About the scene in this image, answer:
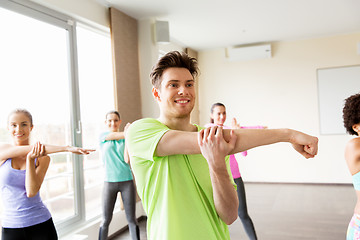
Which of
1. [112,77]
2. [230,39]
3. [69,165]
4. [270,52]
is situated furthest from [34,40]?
[270,52]

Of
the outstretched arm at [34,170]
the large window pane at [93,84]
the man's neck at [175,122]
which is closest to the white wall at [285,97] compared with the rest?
the large window pane at [93,84]

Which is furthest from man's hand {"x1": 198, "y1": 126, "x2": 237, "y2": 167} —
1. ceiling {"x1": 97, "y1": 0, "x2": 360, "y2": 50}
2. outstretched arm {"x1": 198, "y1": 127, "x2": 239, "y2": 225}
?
ceiling {"x1": 97, "y1": 0, "x2": 360, "y2": 50}

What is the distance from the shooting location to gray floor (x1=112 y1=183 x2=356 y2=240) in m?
3.50

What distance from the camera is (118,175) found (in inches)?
119

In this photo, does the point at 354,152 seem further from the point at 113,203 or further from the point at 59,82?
the point at 59,82

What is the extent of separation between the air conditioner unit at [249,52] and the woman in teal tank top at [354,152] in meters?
4.37

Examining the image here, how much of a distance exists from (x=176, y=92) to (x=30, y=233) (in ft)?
4.89

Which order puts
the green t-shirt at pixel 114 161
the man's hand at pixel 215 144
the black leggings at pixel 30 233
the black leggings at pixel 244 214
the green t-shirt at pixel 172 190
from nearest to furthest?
the man's hand at pixel 215 144, the green t-shirt at pixel 172 190, the black leggings at pixel 30 233, the black leggings at pixel 244 214, the green t-shirt at pixel 114 161

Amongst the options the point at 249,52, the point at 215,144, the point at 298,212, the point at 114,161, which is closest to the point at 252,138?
the point at 215,144

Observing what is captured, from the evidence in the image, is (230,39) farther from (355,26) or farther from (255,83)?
(355,26)

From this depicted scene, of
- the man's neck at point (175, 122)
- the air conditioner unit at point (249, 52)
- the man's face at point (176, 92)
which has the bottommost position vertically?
the man's neck at point (175, 122)

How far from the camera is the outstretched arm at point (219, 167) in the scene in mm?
808

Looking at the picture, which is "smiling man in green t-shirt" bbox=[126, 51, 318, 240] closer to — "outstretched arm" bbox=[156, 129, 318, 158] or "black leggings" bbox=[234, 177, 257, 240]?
"outstretched arm" bbox=[156, 129, 318, 158]

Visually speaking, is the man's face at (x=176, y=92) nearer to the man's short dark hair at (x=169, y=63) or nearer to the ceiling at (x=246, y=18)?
the man's short dark hair at (x=169, y=63)
